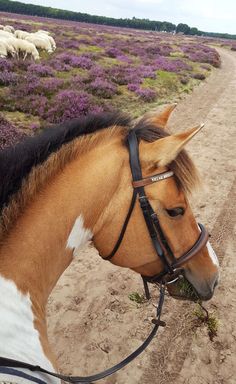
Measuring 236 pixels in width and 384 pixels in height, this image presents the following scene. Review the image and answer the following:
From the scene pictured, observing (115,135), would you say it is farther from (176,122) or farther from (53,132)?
(176,122)

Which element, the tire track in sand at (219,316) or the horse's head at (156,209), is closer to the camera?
the horse's head at (156,209)

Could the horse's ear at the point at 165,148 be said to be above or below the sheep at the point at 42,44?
below

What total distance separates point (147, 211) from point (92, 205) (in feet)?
1.27

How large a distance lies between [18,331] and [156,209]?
1176mm

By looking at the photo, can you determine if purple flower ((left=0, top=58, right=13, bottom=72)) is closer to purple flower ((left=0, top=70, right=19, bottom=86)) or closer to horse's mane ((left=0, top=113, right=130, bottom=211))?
purple flower ((left=0, top=70, right=19, bottom=86))

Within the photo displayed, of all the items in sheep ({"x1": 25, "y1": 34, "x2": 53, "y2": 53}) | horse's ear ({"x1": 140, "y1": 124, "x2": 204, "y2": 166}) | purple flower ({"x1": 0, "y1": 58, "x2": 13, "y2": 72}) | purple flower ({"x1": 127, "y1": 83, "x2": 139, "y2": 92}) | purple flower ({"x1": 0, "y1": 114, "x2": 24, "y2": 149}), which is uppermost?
sheep ({"x1": 25, "y1": 34, "x2": 53, "y2": 53})

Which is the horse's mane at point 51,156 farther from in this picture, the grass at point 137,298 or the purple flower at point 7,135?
the purple flower at point 7,135

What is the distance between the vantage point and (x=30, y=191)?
7.33ft

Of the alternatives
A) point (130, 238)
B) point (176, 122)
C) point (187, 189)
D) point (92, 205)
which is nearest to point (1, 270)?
point (92, 205)

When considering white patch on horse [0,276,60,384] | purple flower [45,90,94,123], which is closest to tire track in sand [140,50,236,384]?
white patch on horse [0,276,60,384]

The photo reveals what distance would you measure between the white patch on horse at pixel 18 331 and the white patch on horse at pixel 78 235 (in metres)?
0.46

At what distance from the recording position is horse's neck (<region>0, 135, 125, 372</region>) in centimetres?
210

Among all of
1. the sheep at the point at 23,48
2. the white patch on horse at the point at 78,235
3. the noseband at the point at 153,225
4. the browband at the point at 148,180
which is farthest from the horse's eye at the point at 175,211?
the sheep at the point at 23,48

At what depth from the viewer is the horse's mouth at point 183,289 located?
2811mm
